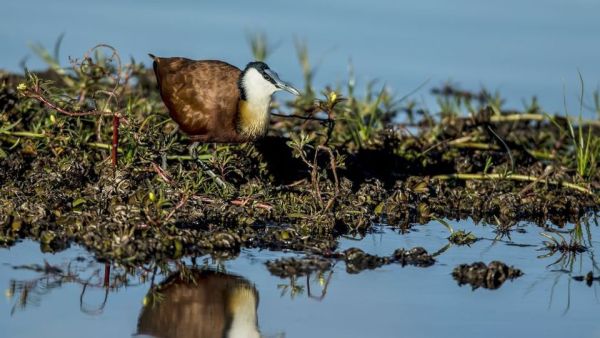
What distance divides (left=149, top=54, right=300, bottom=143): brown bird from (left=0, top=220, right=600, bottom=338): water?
55.7 inches

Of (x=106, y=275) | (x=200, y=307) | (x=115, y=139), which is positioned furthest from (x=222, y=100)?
(x=200, y=307)

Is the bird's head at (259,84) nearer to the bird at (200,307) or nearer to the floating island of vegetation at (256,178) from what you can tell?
the floating island of vegetation at (256,178)

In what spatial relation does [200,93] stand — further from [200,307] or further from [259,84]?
[200,307]

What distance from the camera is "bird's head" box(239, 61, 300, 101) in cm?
772

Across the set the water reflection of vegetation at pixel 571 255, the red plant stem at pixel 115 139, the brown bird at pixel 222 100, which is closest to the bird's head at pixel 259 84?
the brown bird at pixel 222 100

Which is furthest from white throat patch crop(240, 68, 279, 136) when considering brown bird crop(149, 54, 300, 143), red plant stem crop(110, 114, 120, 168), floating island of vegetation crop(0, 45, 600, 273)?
red plant stem crop(110, 114, 120, 168)

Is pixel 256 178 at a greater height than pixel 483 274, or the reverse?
pixel 256 178

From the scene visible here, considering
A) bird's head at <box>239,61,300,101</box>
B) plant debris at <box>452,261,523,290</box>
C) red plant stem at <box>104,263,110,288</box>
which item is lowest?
red plant stem at <box>104,263,110,288</box>

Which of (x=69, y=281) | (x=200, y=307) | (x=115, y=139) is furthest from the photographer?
(x=115, y=139)

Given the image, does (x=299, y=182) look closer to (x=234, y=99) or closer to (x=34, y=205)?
(x=234, y=99)

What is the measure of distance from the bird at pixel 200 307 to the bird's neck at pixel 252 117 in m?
1.96

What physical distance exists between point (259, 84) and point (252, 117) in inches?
9.9

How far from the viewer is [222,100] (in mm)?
Answer: 7699

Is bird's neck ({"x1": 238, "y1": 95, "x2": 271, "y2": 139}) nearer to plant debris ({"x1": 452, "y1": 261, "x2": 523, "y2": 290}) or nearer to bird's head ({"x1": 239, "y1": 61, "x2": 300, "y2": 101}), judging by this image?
bird's head ({"x1": 239, "y1": 61, "x2": 300, "y2": 101})
